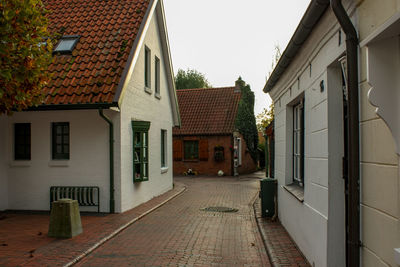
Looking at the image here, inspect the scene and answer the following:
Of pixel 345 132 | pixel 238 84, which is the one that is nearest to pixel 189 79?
pixel 238 84

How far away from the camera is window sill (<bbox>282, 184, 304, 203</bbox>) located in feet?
20.3

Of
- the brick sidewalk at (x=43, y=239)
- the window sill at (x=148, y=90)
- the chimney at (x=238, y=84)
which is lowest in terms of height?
the brick sidewalk at (x=43, y=239)

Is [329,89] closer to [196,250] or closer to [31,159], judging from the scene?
[196,250]

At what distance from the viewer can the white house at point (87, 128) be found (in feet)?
32.4

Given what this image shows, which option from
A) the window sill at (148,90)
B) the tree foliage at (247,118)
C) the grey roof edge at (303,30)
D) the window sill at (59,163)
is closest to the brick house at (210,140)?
the tree foliage at (247,118)

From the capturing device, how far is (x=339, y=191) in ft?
14.3

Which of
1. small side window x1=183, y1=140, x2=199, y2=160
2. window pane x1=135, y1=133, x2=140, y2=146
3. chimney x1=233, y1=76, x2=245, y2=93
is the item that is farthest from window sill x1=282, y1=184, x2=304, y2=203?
chimney x1=233, y1=76, x2=245, y2=93

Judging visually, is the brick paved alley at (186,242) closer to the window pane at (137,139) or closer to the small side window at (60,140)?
the window pane at (137,139)

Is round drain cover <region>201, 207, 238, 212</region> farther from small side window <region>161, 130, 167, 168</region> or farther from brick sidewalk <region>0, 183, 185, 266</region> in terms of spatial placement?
small side window <region>161, 130, 167, 168</region>

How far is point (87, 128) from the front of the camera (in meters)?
10.1

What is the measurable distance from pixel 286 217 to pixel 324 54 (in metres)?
4.26

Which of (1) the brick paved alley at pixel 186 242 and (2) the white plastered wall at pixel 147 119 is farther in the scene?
(2) the white plastered wall at pixel 147 119

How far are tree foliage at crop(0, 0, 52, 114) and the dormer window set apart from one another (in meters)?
4.51

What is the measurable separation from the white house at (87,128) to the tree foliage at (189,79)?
141 ft
